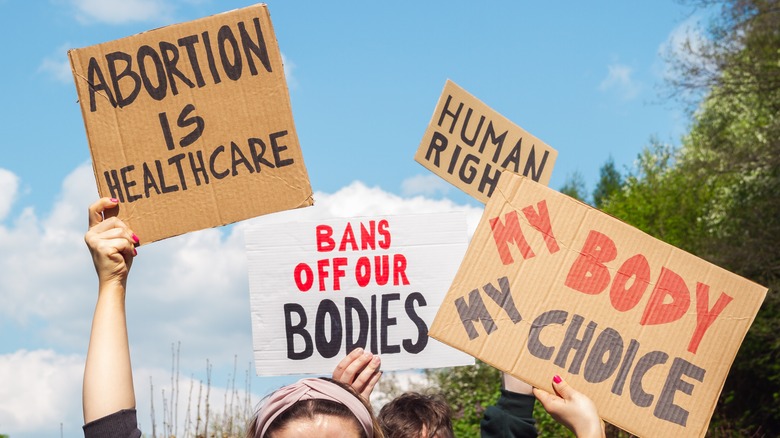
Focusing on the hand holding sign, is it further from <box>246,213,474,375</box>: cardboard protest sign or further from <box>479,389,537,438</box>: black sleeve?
<box>246,213,474,375</box>: cardboard protest sign

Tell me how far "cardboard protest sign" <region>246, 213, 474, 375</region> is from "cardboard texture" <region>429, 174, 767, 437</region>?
3.63 feet

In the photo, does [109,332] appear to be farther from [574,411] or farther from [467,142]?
[467,142]

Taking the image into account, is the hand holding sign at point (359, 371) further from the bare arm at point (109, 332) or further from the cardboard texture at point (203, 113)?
the bare arm at point (109, 332)

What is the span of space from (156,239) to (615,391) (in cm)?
148

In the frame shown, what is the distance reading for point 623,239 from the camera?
2906 mm

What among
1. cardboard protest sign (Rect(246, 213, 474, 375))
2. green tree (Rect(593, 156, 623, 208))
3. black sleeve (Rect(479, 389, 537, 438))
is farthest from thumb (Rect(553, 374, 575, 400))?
green tree (Rect(593, 156, 623, 208))

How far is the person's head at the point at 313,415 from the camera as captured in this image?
68.2 inches

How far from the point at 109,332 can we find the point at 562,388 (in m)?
1.28

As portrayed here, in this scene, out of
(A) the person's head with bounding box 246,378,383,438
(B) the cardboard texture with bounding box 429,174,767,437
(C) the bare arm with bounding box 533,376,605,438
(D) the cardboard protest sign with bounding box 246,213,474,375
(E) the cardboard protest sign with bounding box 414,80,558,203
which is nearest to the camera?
(A) the person's head with bounding box 246,378,383,438

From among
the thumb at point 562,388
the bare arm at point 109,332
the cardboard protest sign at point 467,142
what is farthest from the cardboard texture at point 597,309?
the cardboard protest sign at point 467,142

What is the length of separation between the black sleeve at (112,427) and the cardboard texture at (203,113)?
1.21 m

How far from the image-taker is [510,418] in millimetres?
2955

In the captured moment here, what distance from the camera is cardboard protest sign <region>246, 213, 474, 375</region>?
4047mm

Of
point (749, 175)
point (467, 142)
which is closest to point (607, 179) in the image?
point (749, 175)
